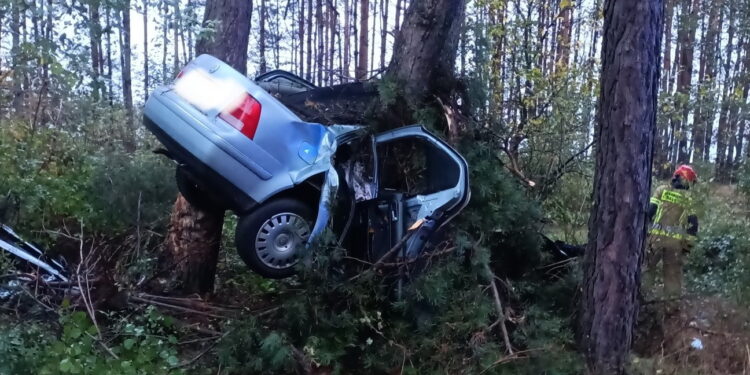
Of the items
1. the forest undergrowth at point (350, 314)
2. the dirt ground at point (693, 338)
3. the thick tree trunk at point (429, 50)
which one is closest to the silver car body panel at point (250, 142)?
the forest undergrowth at point (350, 314)

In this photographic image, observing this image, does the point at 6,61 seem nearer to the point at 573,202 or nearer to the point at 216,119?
the point at 216,119

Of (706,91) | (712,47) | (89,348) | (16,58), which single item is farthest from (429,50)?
(712,47)

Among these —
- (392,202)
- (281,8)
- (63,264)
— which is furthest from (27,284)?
(281,8)

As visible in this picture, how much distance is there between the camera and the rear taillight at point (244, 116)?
15.9ft

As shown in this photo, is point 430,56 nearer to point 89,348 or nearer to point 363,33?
point 89,348

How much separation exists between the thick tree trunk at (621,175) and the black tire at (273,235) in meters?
2.40

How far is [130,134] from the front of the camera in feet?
38.0

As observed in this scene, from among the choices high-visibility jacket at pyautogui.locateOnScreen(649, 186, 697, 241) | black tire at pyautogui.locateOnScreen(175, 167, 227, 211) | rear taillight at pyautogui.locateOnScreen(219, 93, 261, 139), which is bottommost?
high-visibility jacket at pyautogui.locateOnScreen(649, 186, 697, 241)

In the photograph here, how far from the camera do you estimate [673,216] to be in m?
6.70

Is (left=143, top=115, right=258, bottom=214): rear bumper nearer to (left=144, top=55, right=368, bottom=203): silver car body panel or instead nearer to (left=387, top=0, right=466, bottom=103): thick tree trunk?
(left=144, top=55, right=368, bottom=203): silver car body panel

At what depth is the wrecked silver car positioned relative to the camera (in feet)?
15.9

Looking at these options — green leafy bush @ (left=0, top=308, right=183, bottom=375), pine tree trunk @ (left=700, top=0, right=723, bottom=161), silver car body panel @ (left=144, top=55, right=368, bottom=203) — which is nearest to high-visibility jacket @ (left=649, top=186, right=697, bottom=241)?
silver car body panel @ (left=144, top=55, right=368, bottom=203)

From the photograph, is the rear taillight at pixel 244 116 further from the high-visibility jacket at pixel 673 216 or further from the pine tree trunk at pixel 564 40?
the pine tree trunk at pixel 564 40

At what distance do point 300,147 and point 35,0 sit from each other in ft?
10.6
